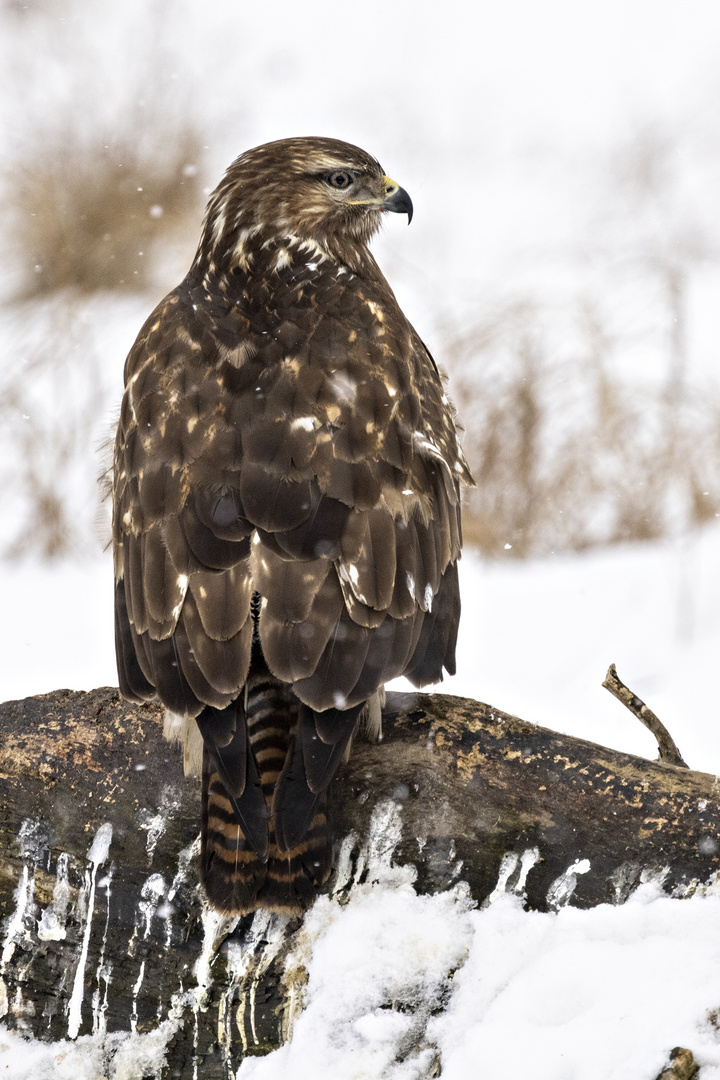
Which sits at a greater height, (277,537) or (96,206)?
(96,206)

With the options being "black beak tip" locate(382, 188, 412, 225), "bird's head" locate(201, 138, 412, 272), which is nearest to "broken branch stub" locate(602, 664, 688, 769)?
"bird's head" locate(201, 138, 412, 272)

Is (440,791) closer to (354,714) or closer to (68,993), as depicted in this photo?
(354,714)

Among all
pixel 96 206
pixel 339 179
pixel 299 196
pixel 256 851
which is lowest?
pixel 256 851

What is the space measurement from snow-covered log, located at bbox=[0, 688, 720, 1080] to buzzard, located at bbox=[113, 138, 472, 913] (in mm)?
177

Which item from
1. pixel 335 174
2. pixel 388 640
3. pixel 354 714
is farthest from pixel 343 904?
pixel 335 174

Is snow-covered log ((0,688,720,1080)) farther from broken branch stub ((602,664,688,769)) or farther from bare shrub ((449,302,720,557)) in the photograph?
bare shrub ((449,302,720,557))

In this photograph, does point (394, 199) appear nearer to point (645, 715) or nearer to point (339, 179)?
point (339, 179)

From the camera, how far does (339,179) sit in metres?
3.43

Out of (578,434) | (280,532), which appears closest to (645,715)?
(280,532)

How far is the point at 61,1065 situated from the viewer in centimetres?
240

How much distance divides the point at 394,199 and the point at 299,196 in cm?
36

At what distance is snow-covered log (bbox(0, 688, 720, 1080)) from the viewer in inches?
92.4

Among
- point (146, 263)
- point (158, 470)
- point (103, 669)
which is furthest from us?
point (146, 263)

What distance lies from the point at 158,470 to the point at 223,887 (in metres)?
1.00
